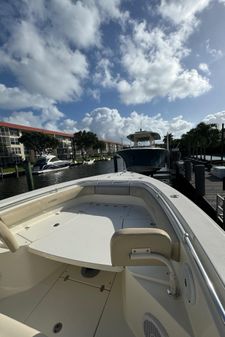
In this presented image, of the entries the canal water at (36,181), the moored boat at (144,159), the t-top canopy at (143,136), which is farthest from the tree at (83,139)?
the moored boat at (144,159)

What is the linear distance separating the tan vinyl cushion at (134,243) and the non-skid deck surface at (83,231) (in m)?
0.53

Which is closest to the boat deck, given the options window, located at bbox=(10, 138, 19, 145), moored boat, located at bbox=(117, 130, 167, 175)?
moored boat, located at bbox=(117, 130, 167, 175)

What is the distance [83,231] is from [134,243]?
4.37ft

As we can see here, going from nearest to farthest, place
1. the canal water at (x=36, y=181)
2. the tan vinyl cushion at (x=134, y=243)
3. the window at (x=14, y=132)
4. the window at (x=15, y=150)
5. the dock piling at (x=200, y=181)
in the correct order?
the tan vinyl cushion at (x=134, y=243)
the dock piling at (x=200, y=181)
the canal water at (x=36, y=181)
the window at (x=14, y=132)
the window at (x=15, y=150)

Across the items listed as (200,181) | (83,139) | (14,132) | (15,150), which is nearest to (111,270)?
(200,181)

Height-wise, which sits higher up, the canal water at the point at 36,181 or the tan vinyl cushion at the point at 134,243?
the tan vinyl cushion at the point at 134,243

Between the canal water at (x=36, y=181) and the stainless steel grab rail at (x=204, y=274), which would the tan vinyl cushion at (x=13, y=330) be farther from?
the canal water at (x=36, y=181)

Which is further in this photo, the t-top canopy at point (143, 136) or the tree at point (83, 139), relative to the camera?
the tree at point (83, 139)

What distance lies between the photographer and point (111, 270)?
1.67m

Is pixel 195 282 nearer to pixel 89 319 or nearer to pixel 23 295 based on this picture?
pixel 89 319

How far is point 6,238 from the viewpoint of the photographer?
1817mm

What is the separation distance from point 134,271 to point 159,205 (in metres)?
0.94

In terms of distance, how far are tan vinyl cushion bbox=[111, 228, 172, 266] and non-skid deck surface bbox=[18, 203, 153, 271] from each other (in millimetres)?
527

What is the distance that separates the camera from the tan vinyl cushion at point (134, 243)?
3.99ft
